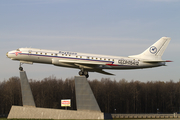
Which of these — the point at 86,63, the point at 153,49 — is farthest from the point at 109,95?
the point at 86,63

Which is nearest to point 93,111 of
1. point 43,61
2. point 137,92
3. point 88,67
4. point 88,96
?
point 88,96

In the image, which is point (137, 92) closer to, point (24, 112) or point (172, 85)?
point (172, 85)

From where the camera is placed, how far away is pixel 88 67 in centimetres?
3894

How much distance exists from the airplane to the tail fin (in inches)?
10.9

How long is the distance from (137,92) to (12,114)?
58259 millimetres

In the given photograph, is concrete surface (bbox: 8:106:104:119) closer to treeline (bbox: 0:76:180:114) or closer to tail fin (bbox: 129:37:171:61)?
tail fin (bbox: 129:37:171:61)

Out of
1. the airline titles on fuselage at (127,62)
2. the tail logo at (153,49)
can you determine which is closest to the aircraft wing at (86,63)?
the airline titles on fuselage at (127,62)

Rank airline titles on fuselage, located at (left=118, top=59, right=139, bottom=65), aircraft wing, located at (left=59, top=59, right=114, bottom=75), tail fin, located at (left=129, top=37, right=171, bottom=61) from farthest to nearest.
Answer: tail fin, located at (left=129, top=37, right=171, bottom=61), airline titles on fuselage, located at (left=118, top=59, right=139, bottom=65), aircraft wing, located at (left=59, top=59, right=114, bottom=75)

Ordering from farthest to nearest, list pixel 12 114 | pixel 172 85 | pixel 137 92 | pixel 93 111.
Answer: pixel 172 85 < pixel 137 92 < pixel 12 114 < pixel 93 111

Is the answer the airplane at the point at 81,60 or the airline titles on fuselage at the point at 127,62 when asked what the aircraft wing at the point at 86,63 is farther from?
the airline titles on fuselage at the point at 127,62

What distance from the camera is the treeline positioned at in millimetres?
81419

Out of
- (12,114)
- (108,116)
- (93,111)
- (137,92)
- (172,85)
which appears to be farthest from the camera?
(172,85)

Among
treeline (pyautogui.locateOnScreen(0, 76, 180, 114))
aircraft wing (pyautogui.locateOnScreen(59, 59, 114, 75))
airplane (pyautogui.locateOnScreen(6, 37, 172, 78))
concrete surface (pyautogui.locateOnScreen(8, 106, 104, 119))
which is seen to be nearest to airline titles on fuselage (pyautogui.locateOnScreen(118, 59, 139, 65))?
airplane (pyautogui.locateOnScreen(6, 37, 172, 78))

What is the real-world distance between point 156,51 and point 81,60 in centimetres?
1238
